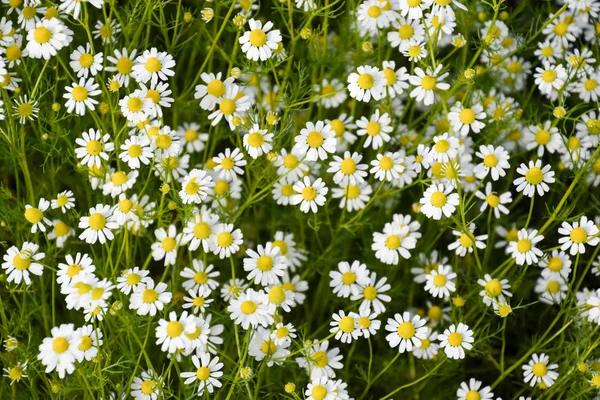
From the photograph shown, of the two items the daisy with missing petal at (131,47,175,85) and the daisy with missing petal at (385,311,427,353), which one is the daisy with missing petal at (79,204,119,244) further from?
the daisy with missing petal at (385,311,427,353)

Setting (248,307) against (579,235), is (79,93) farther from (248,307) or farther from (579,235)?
(579,235)

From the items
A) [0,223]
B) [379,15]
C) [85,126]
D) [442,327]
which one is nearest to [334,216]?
[442,327]

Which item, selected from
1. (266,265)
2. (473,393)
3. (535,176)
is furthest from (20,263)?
(535,176)

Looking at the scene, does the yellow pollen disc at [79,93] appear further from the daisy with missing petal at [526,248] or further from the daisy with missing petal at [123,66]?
the daisy with missing petal at [526,248]

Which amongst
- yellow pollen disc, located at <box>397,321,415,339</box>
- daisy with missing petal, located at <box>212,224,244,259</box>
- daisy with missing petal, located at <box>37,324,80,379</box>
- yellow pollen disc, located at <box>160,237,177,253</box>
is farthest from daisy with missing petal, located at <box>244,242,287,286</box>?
daisy with missing petal, located at <box>37,324,80,379</box>

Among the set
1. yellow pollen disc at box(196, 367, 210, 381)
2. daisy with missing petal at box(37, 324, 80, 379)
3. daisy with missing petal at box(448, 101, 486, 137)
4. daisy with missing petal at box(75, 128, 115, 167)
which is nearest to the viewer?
daisy with missing petal at box(37, 324, 80, 379)

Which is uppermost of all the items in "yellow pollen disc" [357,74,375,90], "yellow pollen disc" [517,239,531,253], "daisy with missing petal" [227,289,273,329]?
"yellow pollen disc" [357,74,375,90]

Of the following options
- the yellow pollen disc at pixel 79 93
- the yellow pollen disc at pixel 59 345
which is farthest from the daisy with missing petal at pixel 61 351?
the yellow pollen disc at pixel 79 93
